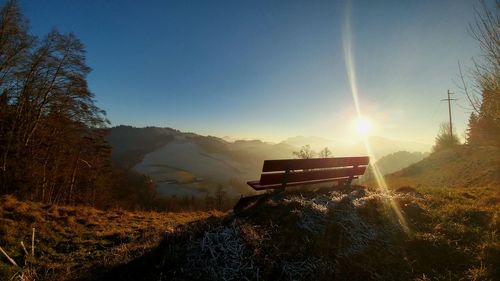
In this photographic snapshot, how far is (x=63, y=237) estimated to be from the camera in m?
8.40

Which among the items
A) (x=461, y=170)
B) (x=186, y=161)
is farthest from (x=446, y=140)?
(x=186, y=161)

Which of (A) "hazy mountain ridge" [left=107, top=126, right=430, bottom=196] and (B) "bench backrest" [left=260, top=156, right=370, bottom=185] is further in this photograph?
(A) "hazy mountain ridge" [left=107, top=126, right=430, bottom=196]

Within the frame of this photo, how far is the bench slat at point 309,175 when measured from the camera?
316 inches

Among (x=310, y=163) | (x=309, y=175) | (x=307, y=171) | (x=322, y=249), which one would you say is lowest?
(x=322, y=249)

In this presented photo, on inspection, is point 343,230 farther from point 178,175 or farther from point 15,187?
point 178,175

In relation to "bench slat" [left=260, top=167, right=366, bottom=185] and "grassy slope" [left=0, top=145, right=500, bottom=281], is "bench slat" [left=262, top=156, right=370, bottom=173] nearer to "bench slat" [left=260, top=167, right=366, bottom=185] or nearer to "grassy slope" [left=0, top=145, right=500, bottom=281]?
"bench slat" [left=260, top=167, right=366, bottom=185]

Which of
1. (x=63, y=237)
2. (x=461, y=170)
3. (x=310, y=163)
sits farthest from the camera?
(x=461, y=170)

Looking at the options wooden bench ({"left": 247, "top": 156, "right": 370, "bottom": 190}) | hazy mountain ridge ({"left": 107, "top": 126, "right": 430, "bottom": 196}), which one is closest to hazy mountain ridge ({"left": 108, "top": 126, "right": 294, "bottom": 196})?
hazy mountain ridge ({"left": 107, "top": 126, "right": 430, "bottom": 196})

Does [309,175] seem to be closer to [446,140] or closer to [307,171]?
[307,171]

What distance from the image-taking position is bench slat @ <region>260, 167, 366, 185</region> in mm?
8016

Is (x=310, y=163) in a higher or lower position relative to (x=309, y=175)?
higher

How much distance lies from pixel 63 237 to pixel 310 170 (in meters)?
7.32

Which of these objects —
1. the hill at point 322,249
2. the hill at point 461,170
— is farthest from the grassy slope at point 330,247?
the hill at point 461,170

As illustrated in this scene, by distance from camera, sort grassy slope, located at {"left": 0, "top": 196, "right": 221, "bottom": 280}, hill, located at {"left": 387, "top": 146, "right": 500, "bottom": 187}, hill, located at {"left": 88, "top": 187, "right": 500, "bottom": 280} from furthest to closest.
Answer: hill, located at {"left": 387, "top": 146, "right": 500, "bottom": 187} → grassy slope, located at {"left": 0, "top": 196, "right": 221, "bottom": 280} → hill, located at {"left": 88, "top": 187, "right": 500, "bottom": 280}
